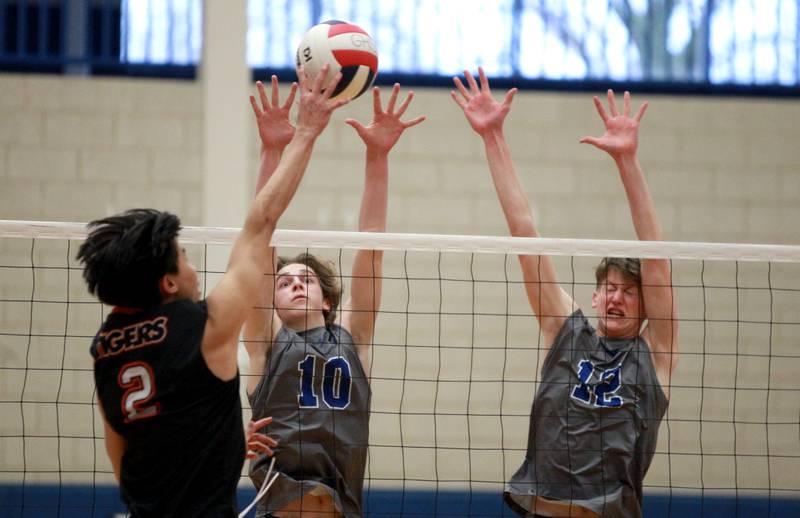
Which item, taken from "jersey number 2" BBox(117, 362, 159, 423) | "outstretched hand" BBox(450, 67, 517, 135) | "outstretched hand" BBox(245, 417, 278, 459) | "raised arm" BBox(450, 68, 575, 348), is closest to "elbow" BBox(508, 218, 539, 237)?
"raised arm" BBox(450, 68, 575, 348)

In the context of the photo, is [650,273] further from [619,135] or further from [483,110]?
[483,110]

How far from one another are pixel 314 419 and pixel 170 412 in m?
1.20

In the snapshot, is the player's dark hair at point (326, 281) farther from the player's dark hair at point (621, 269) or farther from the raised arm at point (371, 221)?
the player's dark hair at point (621, 269)

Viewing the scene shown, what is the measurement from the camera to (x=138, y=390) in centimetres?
281

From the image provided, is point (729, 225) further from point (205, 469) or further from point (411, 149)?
point (205, 469)

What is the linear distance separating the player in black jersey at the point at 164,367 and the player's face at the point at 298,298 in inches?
49.2

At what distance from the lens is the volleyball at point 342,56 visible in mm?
4027

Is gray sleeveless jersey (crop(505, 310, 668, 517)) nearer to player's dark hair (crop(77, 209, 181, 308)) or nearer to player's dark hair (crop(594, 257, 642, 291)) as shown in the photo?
player's dark hair (crop(594, 257, 642, 291))

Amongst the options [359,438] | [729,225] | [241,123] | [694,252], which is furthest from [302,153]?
[729,225]

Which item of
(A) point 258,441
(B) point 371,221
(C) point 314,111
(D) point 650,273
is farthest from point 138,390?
(D) point 650,273

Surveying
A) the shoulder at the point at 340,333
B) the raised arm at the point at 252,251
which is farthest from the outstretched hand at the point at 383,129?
the raised arm at the point at 252,251

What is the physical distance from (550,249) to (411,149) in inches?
128

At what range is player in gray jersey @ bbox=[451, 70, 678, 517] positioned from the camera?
3.98 m

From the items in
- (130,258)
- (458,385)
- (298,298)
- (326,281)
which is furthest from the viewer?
(458,385)
